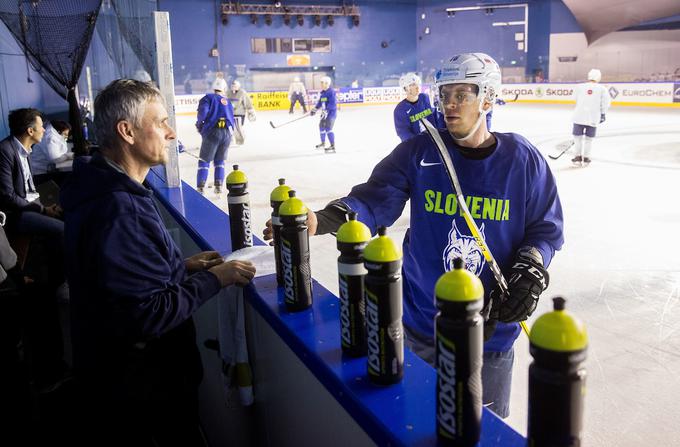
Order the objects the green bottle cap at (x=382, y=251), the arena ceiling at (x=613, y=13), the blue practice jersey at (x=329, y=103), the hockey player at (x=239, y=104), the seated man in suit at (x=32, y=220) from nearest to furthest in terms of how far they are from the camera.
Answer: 1. the green bottle cap at (x=382, y=251)
2. the seated man in suit at (x=32, y=220)
3. the blue practice jersey at (x=329, y=103)
4. the hockey player at (x=239, y=104)
5. the arena ceiling at (x=613, y=13)

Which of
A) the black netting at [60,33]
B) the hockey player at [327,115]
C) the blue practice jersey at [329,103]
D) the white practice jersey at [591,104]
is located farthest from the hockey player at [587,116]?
the black netting at [60,33]

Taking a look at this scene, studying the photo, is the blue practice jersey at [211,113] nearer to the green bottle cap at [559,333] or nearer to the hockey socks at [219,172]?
the hockey socks at [219,172]

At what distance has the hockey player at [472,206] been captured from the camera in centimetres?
174

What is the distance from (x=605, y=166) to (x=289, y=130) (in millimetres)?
8579

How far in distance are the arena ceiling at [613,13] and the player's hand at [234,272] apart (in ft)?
95.7

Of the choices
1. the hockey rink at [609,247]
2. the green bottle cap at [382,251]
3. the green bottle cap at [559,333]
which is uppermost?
the green bottle cap at [382,251]

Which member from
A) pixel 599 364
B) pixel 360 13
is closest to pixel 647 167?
pixel 599 364

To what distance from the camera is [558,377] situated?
2.36 ft

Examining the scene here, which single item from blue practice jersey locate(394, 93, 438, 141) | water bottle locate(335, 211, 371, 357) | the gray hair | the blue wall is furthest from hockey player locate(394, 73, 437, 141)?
the blue wall

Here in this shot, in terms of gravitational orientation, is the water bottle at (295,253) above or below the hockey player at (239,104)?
below

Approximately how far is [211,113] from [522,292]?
6.86 metres

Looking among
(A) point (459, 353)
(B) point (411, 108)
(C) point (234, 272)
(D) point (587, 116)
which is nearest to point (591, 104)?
(D) point (587, 116)

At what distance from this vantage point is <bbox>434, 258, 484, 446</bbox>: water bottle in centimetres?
83

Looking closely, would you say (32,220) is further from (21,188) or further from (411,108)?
(411,108)
